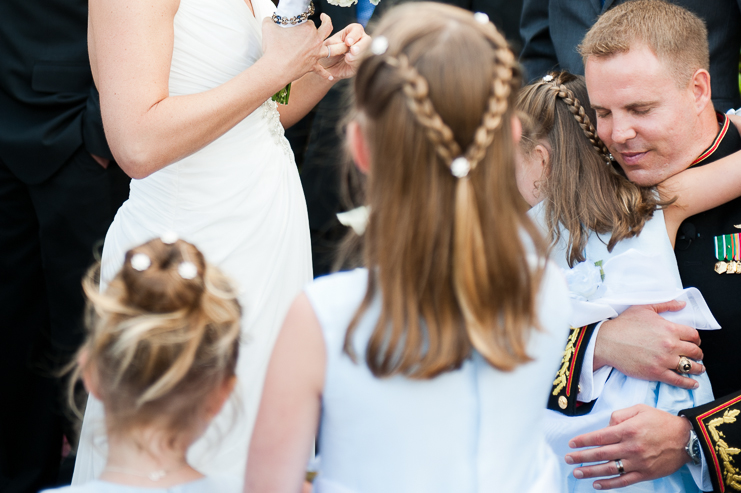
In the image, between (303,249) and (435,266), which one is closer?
(435,266)

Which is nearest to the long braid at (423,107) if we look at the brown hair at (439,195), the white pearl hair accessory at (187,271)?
the brown hair at (439,195)

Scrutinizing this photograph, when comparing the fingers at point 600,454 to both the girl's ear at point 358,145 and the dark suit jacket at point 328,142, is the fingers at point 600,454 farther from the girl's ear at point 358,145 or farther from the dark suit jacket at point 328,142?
the dark suit jacket at point 328,142

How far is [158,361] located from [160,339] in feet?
0.13

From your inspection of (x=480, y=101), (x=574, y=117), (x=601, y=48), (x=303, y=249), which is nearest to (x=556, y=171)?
(x=574, y=117)

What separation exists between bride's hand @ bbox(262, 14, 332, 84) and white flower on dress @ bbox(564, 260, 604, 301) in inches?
38.8

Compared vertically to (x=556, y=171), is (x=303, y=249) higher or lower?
lower

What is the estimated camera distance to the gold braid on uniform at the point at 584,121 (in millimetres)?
2205

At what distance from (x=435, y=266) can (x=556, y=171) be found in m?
1.22

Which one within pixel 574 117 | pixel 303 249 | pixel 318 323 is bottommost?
pixel 303 249

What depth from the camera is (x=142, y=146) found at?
5.75ft

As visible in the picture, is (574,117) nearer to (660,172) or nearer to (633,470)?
(660,172)

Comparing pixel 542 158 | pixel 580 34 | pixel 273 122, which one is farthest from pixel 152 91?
pixel 580 34

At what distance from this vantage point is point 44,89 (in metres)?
2.79

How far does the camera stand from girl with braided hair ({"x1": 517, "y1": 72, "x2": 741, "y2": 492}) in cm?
192
